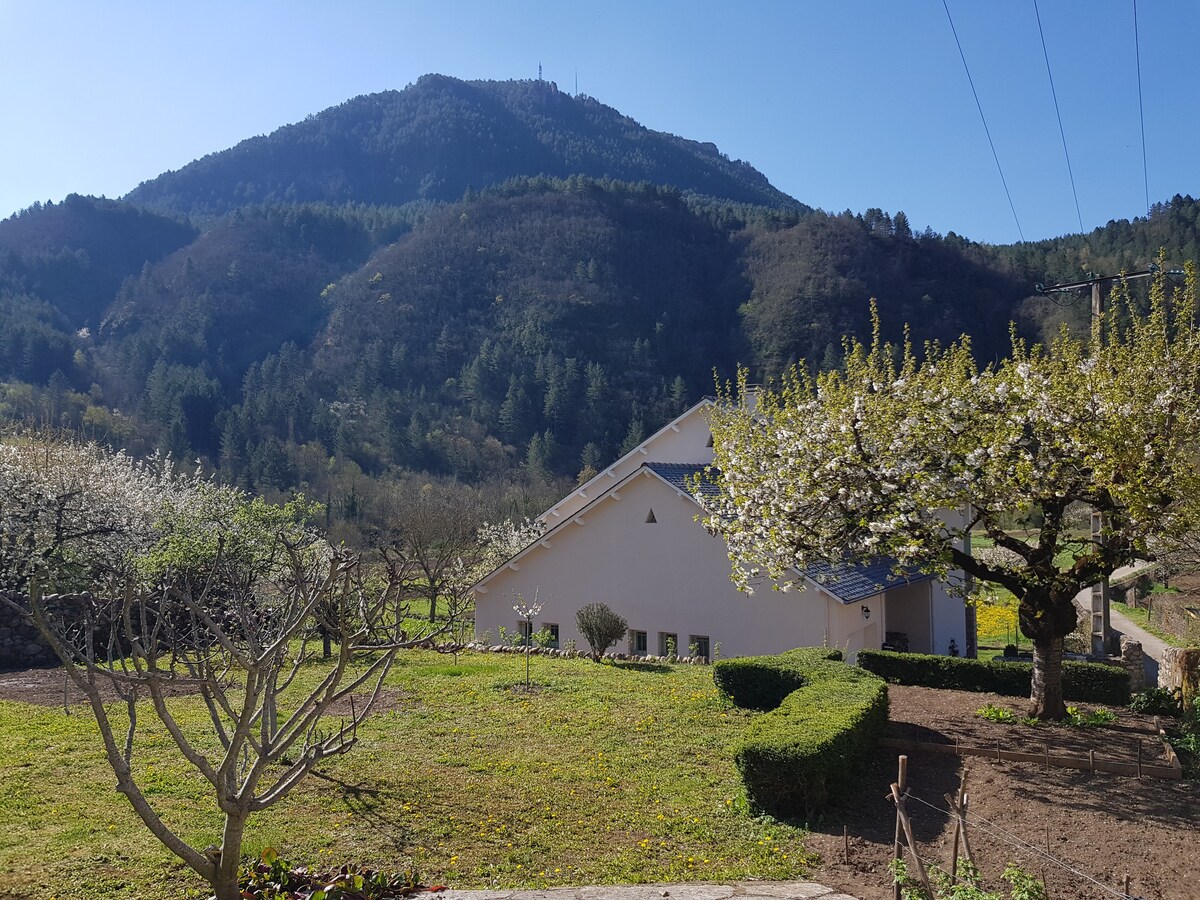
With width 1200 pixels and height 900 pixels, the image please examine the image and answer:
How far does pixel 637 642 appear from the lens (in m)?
23.4

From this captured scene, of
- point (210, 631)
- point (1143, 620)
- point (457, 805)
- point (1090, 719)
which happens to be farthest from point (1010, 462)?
point (1143, 620)

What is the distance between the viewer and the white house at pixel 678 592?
20.9 metres

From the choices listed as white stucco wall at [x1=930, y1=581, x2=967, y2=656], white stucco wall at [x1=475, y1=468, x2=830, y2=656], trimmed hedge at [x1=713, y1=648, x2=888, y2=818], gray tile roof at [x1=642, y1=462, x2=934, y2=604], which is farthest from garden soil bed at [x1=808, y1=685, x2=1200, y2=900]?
white stucco wall at [x1=930, y1=581, x2=967, y2=656]

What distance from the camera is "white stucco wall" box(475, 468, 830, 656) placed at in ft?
68.7

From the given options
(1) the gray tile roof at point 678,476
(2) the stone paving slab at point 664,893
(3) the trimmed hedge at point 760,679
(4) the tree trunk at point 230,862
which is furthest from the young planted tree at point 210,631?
(1) the gray tile roof at point 678,476

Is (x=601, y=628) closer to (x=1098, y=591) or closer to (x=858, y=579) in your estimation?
(x=858, y=579)

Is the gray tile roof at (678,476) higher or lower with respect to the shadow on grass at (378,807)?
higher

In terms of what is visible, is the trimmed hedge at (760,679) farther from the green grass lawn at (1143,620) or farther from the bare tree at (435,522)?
the green grass lawn at (1143,620)

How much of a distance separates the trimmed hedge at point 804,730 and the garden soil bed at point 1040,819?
35 centimetres

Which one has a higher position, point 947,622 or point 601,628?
point 601,628

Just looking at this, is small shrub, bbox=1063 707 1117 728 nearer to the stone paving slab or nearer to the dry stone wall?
the stone paving slab

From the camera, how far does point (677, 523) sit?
22859 mm

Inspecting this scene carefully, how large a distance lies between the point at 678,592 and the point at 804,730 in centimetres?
1281

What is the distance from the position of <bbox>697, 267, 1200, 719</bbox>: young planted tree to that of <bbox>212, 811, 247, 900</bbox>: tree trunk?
839 cm
